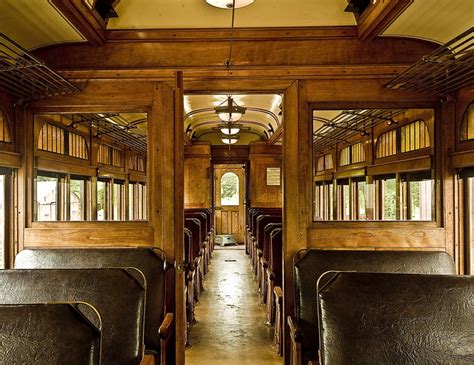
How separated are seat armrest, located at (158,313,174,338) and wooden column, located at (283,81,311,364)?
3.06 feet

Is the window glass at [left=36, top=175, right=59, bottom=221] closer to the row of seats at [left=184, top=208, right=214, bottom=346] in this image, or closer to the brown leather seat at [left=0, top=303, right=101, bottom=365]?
the row of seats at [left=184, top=208, right=214, bottom=346]

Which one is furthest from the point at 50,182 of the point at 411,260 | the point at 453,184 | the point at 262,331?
the point at 453,184

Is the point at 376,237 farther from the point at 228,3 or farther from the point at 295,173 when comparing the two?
the point at 228,3

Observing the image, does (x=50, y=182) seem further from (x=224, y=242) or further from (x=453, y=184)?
(x=224, y=242)

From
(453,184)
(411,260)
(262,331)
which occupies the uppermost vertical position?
(453,184)

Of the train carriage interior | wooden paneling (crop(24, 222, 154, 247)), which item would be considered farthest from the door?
wooden paneling (crop(24, 222, 154, 247))

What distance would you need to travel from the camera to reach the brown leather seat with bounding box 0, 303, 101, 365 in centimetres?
145

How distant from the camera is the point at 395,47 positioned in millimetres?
3121

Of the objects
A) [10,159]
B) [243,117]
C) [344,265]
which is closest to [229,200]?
[243,117]

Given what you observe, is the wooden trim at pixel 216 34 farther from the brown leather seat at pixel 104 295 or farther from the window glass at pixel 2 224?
the brown leather seat at pixel 104 295

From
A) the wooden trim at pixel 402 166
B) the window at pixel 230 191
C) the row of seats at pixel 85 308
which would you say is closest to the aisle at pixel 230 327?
the row of seats at pixel 85 308

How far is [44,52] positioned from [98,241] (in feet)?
5.06

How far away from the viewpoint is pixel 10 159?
10.1ft

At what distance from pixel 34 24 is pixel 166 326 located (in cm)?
224
